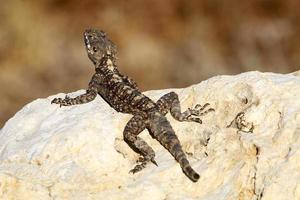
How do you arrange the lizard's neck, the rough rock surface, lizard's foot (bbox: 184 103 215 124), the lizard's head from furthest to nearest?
the lizard's head
the lizard's neck
lizard's foot (bbox: 184 103 215 124)
the rough rock surface

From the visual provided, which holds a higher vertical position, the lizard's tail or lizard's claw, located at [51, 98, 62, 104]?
lizard's claw, located at [51, 98, 62, 104]

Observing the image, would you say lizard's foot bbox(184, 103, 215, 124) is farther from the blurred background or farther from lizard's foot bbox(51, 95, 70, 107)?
the blurred background

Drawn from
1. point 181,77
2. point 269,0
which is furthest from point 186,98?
point 269,0

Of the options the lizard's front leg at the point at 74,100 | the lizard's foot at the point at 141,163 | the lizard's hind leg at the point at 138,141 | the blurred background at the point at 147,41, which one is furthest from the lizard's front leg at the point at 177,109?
the blurred background at the point at 147,41

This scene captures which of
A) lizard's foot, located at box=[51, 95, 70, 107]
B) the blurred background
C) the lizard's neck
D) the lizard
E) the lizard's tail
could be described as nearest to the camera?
the lizard's tail

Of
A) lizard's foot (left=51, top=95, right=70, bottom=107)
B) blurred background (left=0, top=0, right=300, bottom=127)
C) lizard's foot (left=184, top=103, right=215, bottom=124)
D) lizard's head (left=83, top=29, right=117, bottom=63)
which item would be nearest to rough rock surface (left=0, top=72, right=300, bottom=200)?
lizard's foot (left=184, top=103, right=215, bottom=124)

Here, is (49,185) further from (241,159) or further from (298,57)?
(298,57)
